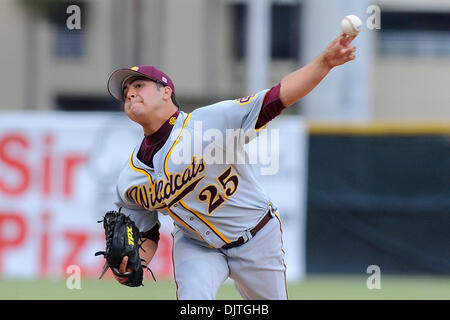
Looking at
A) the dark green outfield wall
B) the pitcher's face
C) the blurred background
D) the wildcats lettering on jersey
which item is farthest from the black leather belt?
the dark green outfield wall

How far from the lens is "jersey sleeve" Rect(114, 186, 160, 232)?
4195 mm

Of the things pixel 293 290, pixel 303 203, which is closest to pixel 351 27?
pixel 293 290

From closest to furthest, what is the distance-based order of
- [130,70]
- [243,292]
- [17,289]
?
[130,70] → [243,292] → [17,289]

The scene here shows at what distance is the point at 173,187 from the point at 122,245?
14.6 inches

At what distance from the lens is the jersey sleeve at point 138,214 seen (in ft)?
13.8

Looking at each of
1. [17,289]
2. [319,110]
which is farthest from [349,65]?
[17,289]

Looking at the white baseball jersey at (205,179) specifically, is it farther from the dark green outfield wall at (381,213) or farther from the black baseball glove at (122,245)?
the dark green outfield wall at (381,213)

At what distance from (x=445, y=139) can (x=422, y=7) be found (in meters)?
14.1

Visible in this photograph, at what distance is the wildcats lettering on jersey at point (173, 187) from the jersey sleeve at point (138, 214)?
0.19 meters

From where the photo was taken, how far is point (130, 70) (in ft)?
12.9

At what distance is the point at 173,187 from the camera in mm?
3924

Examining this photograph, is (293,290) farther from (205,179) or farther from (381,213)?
(205,179)

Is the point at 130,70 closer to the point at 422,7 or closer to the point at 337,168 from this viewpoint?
the point at 337,168

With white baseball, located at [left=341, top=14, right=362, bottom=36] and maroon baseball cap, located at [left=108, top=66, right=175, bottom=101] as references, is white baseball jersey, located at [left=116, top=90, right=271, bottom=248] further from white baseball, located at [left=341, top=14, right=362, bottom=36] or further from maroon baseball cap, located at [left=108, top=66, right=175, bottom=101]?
white baseball, located at [left=341, top=14, right=362, bottom=36]
